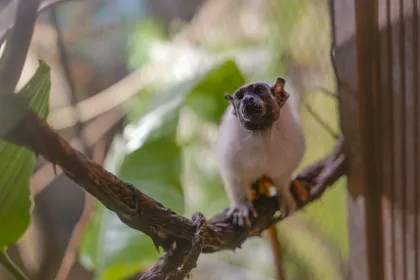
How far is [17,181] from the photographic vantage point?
0.33m

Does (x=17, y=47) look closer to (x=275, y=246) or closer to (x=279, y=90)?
(x=279, y=90)

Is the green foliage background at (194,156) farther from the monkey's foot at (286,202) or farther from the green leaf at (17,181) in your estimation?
the monkey's foot at (286,202)

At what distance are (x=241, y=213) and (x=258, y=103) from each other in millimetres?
158

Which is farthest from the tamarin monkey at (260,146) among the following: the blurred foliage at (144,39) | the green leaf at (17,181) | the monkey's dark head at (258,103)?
the blurred foliage at (144,39)

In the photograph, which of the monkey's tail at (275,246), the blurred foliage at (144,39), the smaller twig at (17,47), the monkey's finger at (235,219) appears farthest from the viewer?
the blurred foliage at (144,39)

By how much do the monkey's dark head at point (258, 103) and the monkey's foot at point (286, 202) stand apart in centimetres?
13

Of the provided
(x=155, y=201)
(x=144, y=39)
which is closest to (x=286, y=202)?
(x=155, y=201)

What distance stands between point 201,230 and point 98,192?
11 centimetres

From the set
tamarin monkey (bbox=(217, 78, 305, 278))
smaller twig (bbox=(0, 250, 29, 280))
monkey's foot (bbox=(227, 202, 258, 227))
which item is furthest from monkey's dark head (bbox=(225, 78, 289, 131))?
smaller twig (bbox=(0, 250, 29, 280))

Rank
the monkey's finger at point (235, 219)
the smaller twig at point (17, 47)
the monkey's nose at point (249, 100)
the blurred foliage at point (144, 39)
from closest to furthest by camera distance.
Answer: the smaller twig at point (17, 47)
the monkey's nose at point (249, 100)
the monkey's finger at point (235, 219)
the blurred foliage at point (144, 39)

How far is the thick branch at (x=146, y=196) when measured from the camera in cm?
26

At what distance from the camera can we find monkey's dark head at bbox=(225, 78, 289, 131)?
0.36 m

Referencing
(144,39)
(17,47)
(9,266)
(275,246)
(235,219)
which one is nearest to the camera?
(17,47)

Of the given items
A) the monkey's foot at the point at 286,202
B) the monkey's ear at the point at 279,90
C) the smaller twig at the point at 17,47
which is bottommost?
the monkey's foot at the point at 286,202
